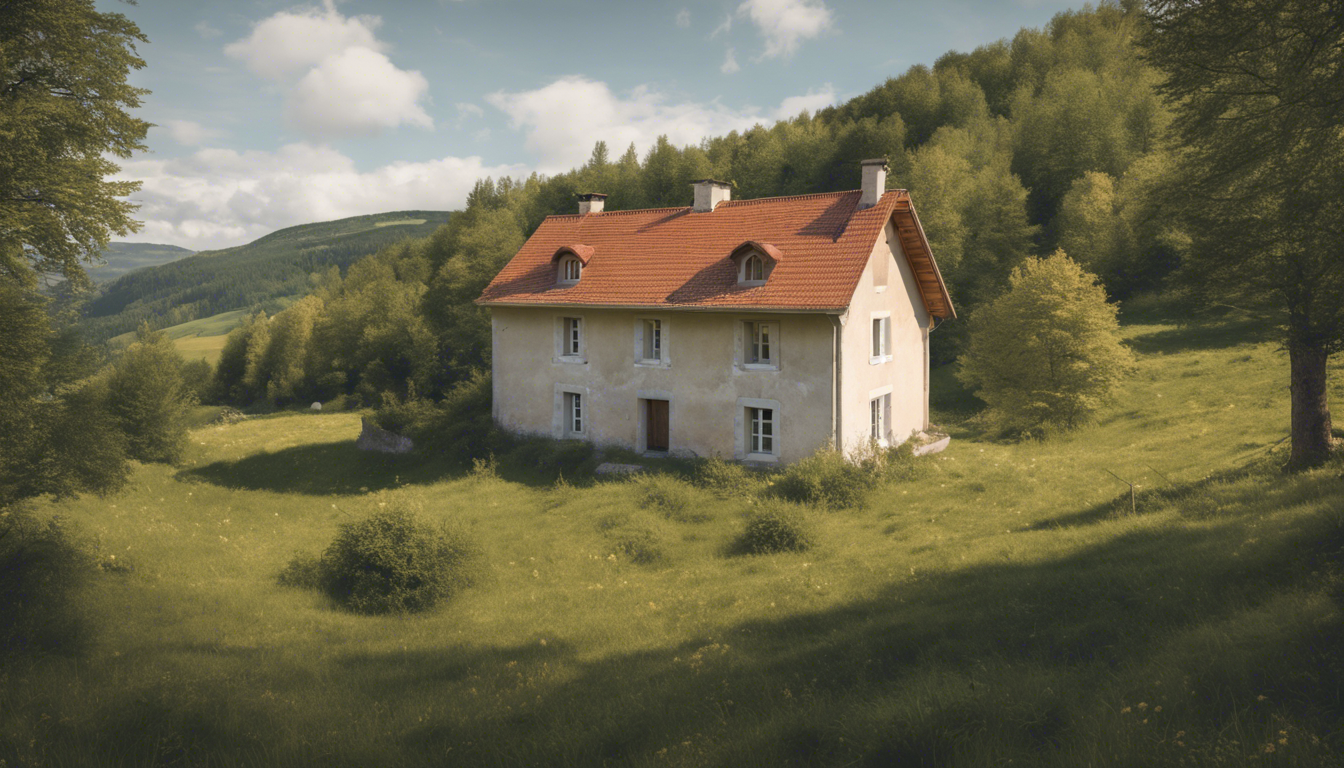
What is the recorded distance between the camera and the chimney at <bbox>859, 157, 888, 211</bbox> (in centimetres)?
2375

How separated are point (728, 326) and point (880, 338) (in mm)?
5289

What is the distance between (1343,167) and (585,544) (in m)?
15.0

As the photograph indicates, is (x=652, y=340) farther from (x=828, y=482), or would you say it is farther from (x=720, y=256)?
(x=828, y=482)

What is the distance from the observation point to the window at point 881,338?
24734 mm

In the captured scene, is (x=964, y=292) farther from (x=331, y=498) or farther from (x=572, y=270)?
(x=331, y=498)

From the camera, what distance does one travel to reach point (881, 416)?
25438 mm

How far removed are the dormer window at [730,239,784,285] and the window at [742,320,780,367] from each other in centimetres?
137

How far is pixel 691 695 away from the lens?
8.14m

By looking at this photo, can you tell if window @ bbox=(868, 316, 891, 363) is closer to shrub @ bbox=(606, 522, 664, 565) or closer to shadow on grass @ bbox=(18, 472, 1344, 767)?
shrub @ bbox=(606, 522, 664, 565)

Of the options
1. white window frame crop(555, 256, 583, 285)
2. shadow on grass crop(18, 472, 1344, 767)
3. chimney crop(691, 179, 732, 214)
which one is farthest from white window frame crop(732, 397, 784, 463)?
shadow on grass crop(18, 472, 1344, 767)

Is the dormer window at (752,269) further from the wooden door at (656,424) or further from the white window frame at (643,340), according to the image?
the wooden door at (656,424)

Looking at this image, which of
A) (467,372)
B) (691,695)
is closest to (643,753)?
(691,695)

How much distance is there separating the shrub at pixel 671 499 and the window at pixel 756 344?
504 cm

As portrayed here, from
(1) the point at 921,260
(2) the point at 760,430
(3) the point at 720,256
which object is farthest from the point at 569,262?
(1) the point at 921,260
